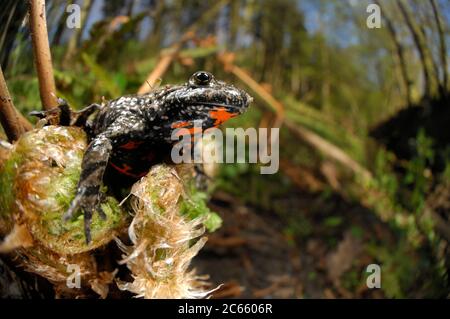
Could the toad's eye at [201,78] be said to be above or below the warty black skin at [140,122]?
above

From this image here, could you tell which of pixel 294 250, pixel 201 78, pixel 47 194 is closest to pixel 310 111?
pixel 294 250

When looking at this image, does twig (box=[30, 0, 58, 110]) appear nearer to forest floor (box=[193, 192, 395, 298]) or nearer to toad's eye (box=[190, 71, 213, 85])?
toad's eye (box=[190, 71, 213, 85])

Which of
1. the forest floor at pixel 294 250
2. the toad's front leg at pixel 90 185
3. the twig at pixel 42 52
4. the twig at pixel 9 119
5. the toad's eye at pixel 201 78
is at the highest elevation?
the twig at pixel 42 52

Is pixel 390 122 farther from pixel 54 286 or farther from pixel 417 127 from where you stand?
pixel 54 286

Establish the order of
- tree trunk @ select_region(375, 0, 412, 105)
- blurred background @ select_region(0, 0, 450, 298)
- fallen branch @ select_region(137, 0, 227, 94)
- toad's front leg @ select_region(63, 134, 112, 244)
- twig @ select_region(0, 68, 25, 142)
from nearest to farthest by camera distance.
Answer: toad's front leg @ select_region(63, 134, 112, 244), twig @ select_region(0, 68, 25, 142), fallen branch @ select_region(137, 0, 227, 94), blurred background @ select_region(0, 0, 450, 298), tree trunk @ select_region(375, 0, 412, 105)

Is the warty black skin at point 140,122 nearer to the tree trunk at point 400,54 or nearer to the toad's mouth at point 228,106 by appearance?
the toad's mouth at point 228,106

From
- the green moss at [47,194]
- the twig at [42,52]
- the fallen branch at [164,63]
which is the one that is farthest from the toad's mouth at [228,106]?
the fallen branch at [164,63]

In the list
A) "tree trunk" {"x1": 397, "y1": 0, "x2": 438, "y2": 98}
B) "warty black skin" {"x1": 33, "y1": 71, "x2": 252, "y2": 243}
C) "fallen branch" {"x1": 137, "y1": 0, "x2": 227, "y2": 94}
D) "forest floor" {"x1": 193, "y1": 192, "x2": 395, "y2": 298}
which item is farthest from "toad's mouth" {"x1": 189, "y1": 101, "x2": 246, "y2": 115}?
"tree trunk" {"x1": 397, "y1": 0, "x2": 438, "y2": 98}
